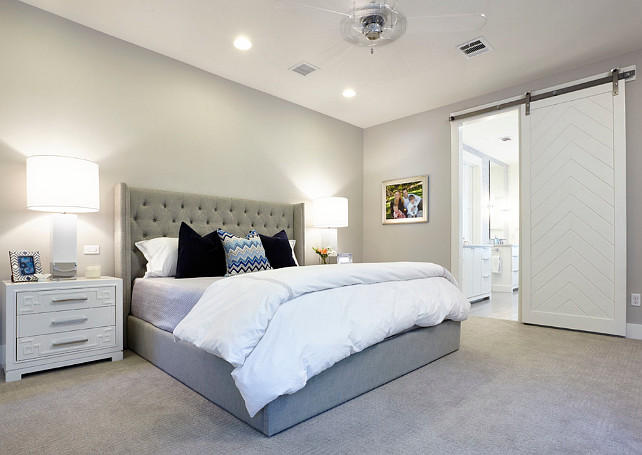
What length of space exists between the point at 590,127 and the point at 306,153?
3037 mm

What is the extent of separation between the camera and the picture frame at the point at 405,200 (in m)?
4.94

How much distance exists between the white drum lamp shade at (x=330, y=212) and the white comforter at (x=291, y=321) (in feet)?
7.33

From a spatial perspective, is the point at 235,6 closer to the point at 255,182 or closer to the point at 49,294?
the point at 255,182

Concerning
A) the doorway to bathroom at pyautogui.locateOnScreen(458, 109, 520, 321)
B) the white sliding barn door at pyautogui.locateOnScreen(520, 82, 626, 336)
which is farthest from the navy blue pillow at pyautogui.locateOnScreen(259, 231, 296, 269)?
the white sliding barn door at pyautogui.locateOnScreen(520, 82, 626, 336)

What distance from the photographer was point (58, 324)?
2.48 metres

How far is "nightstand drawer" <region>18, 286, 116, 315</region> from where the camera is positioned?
2.36 meters

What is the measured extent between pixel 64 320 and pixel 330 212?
9.38 ft

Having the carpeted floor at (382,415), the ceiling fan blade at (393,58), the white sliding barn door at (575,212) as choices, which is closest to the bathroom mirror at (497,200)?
the white sliding barn door at (575,212)

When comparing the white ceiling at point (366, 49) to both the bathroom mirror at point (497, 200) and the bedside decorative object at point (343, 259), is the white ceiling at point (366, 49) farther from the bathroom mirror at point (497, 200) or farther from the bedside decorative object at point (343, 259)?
the bathroom mirror at point (497, 200)

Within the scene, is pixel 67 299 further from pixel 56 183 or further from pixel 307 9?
pixel 307 9

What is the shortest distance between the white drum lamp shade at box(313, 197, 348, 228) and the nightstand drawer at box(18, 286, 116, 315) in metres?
2.46


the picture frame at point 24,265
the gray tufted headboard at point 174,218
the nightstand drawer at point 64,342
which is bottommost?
the nightstand drawer at point 64,342

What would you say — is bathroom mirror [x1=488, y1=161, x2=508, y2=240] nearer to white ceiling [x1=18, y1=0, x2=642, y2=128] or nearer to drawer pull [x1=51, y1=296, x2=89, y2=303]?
white ceiling [x1=18, y1=0, x2=642, y2=128]

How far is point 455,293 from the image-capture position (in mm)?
2832
